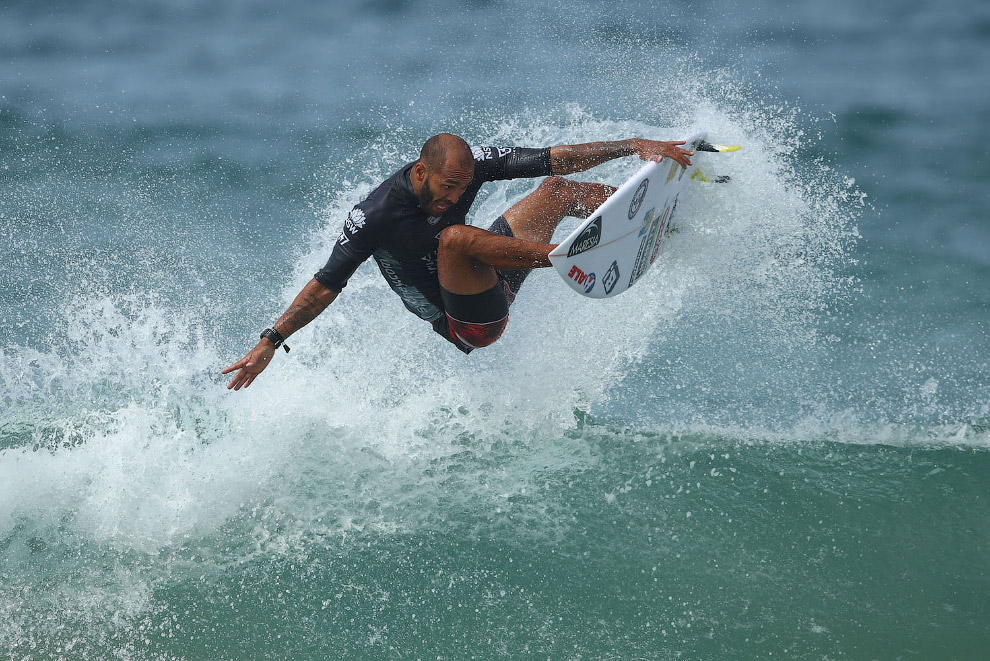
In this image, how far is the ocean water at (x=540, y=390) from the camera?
451cm

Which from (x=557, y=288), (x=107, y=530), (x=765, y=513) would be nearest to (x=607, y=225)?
(x=557, y=288)

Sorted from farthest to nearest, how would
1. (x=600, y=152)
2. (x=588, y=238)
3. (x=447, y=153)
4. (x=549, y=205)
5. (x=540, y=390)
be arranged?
(x=540, y=390), (x=549, y=205), (x=600, y=152), (x=588, y=238), (x=447, y=153)

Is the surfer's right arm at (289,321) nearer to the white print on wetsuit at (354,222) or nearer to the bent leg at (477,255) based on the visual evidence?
the white print on wetsuit at (354,222)

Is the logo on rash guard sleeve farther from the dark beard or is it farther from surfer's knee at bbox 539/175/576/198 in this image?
surfer's knee at bbox 539/175/576/198

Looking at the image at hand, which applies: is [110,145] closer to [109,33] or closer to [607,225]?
[109,33]

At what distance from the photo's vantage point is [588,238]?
3.75 meters

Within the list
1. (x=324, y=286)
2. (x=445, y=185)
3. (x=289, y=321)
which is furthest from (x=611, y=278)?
(x=289, y=321)

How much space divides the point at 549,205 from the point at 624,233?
591mm

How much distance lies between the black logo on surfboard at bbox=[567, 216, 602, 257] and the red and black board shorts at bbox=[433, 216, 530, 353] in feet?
1.86

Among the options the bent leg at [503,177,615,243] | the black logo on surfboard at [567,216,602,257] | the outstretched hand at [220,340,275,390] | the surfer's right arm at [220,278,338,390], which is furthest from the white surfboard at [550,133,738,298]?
the outstretched hand at [220,340,275,390]

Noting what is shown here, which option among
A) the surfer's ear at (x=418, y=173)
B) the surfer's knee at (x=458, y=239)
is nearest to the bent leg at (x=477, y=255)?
the surfer's knee at (x=458, y=239)

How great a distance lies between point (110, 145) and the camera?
8172 mm

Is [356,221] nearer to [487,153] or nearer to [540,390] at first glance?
[487,153]

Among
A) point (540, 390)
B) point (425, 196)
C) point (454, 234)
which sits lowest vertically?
point (540, 390)
